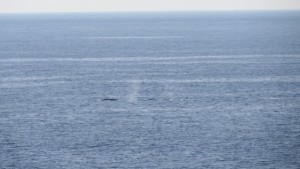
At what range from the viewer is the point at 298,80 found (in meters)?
73.4

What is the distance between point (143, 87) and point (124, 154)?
97.0ft

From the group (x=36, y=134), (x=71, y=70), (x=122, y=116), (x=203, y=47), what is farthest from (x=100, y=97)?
(x=203, y=47)

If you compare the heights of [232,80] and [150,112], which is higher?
[150,112]

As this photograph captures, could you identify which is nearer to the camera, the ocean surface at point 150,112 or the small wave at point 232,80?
the ocean surface at point 150,112

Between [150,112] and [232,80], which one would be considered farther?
[232,80]

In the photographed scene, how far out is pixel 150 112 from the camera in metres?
54.5

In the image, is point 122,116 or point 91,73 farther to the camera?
point 91,73

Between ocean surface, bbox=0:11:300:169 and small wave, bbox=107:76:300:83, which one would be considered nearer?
ocean surface, bbox=0:11:300:169

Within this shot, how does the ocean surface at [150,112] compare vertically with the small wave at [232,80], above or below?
above

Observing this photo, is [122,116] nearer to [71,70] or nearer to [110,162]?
[110,162]

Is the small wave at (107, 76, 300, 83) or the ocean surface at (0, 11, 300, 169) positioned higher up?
the ocean surface at (0, 11, 300, 169)

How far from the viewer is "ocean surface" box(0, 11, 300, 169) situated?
3919cm

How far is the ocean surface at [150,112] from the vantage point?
129ft

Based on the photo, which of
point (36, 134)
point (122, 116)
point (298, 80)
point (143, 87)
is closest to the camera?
point (36, 134)
